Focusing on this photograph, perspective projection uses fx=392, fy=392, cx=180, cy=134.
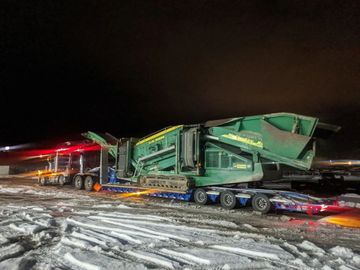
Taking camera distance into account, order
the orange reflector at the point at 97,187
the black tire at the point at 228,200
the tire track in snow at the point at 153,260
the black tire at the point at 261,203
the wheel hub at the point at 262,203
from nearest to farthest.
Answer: the tire track in snow at the point at 153,260 < the black tire at the point at 261,203 < the wheel hub at the point at 262,203 < the black tire at the point at 228,200 < the orange reflector at the point at 97,187

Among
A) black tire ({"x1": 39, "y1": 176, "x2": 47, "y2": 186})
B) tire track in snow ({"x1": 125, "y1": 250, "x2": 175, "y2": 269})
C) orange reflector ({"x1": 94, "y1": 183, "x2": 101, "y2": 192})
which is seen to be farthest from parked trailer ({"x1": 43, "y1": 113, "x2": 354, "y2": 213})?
black tire ({"x1": 39, "y1": 176, "x2": 47, "y2": 186})

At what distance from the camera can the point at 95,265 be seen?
5.96 m

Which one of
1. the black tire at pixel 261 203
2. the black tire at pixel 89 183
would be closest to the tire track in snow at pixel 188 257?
the black tire at pixel 261 203

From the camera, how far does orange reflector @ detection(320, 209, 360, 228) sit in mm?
10453

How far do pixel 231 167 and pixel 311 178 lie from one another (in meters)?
5.02

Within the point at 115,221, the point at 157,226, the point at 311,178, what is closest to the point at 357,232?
the point at 157,226

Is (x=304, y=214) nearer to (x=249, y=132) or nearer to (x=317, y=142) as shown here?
(x=317, y=142)

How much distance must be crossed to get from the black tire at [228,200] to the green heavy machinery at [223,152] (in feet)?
1.37

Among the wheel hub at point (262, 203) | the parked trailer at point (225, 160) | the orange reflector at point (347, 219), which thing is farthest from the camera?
the wheel hub at point (262, 203)

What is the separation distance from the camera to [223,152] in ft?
46.7

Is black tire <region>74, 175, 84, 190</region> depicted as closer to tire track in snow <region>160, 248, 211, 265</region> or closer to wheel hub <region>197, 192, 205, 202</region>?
wheel hub <region>197, 192, 205, 202</region>

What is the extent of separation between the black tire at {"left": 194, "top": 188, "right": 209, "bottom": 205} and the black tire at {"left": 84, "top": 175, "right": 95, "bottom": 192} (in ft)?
25.4

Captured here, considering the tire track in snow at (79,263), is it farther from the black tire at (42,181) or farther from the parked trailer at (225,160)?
the black tire at (42,181)

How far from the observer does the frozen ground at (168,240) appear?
625 cm
